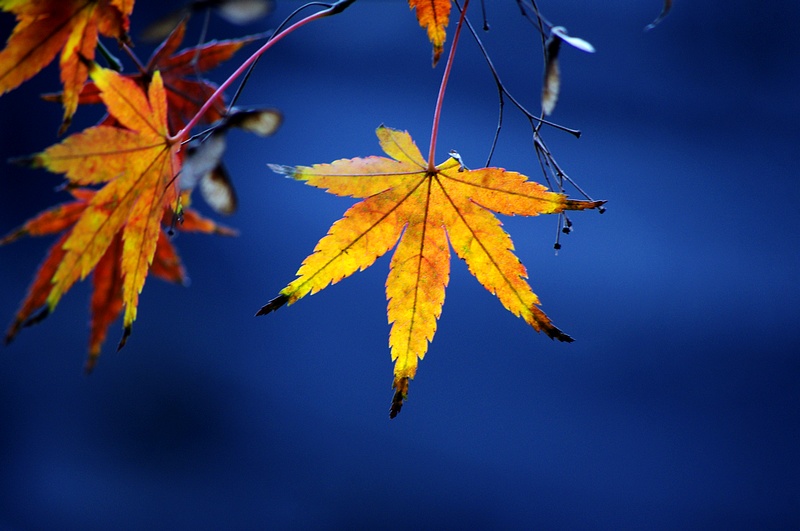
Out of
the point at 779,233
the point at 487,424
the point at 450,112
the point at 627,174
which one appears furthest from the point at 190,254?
the point at 779,233

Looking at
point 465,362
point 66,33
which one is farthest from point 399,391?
point 465,362

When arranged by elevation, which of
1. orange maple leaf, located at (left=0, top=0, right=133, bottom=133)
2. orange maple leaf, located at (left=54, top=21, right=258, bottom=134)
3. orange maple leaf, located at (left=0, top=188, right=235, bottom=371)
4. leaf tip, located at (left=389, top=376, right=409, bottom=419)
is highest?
orange maple leaf, located at (left=54, top=21, right=258, bottom=134)

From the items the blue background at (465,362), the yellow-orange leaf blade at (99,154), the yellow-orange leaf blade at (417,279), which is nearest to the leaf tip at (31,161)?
the yellow-orange leaf blade at (99,154)

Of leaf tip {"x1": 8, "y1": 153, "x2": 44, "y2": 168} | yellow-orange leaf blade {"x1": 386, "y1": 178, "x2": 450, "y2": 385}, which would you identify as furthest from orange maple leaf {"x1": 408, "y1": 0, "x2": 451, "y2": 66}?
leaf tip {"x1": 8, "y1": 153, "x2": 44, "y2": 168}

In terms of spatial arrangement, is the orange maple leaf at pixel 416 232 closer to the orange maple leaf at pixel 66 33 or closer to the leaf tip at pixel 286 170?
the leaf tip at pixel 286 170

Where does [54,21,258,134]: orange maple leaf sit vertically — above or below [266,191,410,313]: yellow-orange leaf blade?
above

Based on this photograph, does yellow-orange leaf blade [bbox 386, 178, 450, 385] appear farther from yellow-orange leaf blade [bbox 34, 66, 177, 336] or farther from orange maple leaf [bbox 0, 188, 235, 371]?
orange maple leaf [bbox 0, 188, 235, 371]

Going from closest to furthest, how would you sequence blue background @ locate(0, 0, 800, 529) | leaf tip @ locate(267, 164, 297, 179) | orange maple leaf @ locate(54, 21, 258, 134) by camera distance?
leaf tip @ locate(267, 164, 297, 179) → orange maple leaf @ locate(54, 21, 258, 134) → blue background @ locate(0, 0, 800, 529)
